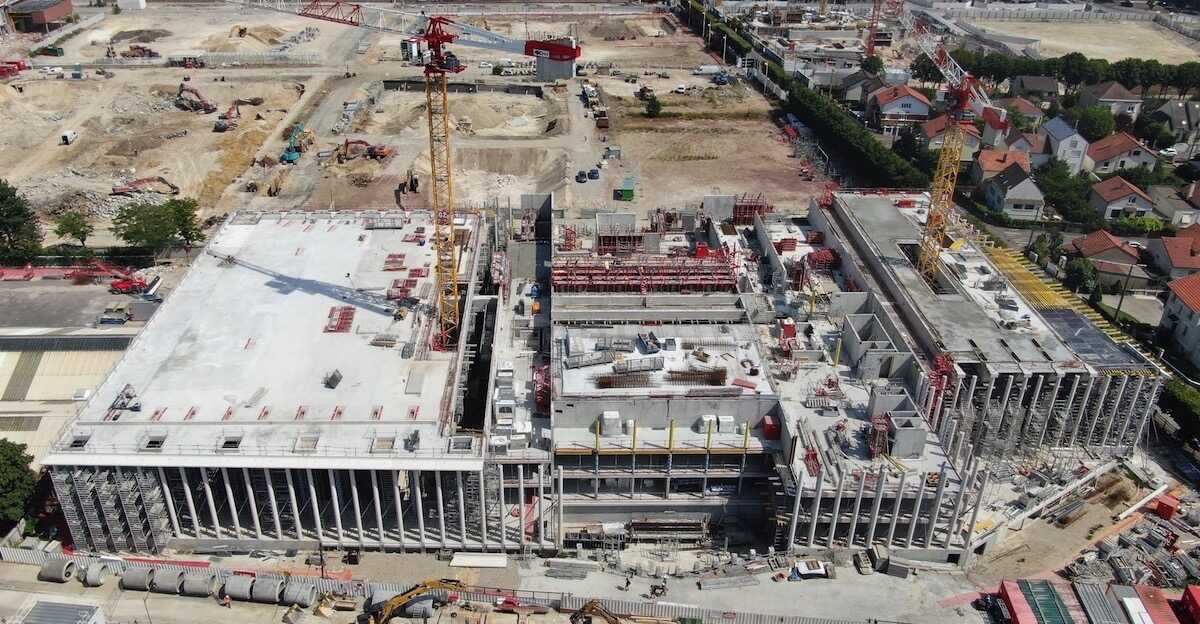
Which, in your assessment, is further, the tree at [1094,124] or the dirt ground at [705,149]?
the tree at [1094,124]

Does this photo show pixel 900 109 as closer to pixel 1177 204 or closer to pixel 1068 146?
pixel 1068 146

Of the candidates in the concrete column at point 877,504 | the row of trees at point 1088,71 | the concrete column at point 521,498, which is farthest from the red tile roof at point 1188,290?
the row of trees at point 1088,71

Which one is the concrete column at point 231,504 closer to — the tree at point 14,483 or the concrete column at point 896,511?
the tree at point 14,483

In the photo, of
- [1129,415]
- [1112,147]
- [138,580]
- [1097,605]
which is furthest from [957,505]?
[1112,147]

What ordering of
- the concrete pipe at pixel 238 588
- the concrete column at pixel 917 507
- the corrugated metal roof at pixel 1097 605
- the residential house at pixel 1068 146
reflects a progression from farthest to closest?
the residential house at pixel 1068 146, the concrete column at pixel 917 507, the concrete pipe at pixel 238 588, the corrugated metal roof at pixel 1097 605

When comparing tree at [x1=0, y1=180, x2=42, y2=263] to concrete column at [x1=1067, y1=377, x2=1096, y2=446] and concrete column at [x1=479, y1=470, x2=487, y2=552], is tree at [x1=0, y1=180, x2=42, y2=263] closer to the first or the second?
concrete column at [x1=479, y1=470, x2=487, y2=552]

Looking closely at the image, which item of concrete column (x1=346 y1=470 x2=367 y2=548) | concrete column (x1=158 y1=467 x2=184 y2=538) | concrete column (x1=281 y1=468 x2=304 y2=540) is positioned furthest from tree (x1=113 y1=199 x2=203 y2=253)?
concrete column (x1=346 y1=470 x2=367 y2=548)
